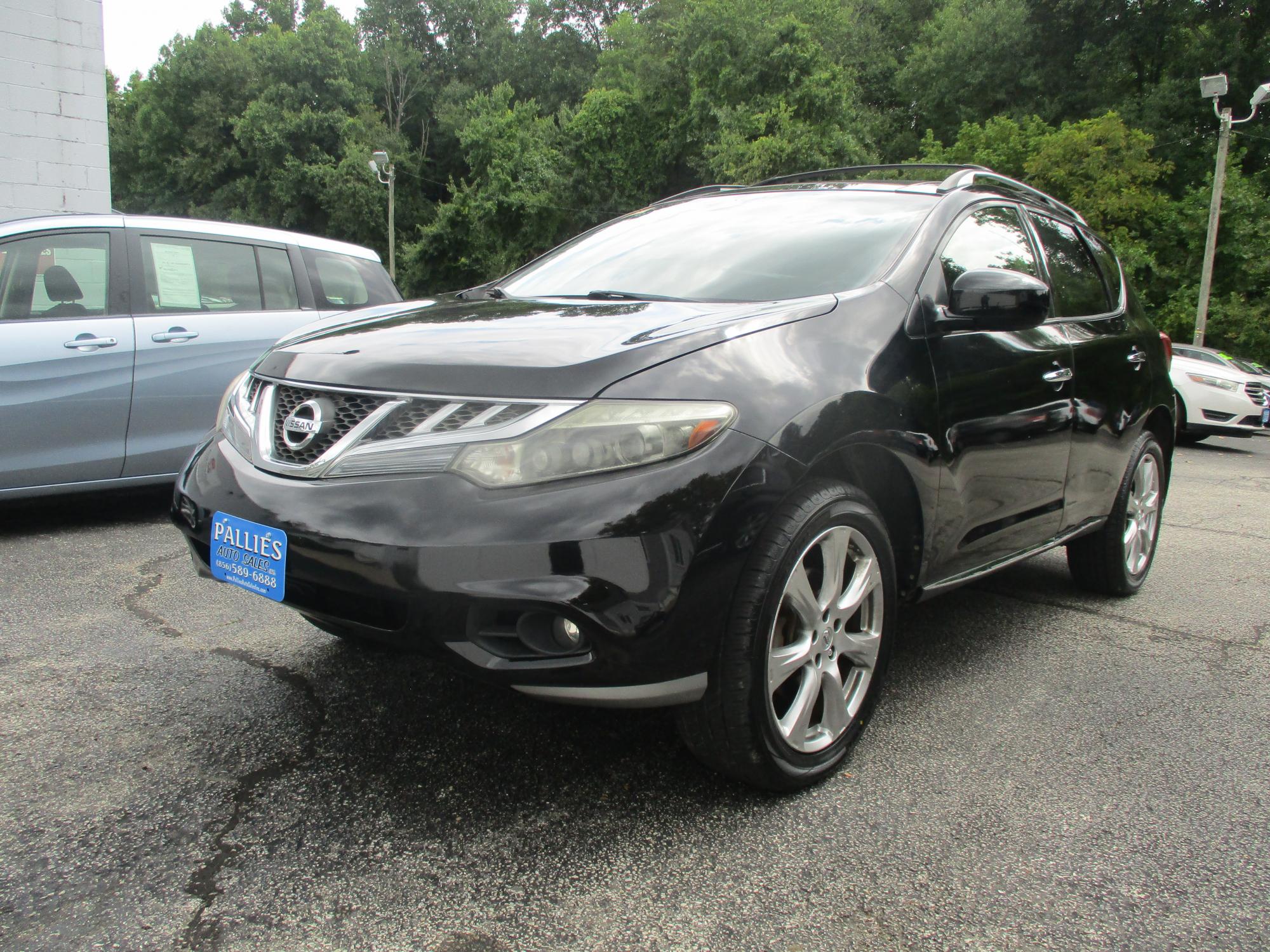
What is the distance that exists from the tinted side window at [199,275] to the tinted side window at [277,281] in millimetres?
43

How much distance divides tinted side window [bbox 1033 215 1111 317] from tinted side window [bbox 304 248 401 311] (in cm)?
348

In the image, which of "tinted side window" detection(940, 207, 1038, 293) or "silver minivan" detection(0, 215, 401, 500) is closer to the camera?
"tinted side window" detection(940, 207, 1038, 293)

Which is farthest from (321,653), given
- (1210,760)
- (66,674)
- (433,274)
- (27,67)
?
(433,274)

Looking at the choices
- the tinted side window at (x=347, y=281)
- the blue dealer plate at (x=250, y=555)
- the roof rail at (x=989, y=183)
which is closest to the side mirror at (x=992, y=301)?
the roof rail at (x=989, y=183)

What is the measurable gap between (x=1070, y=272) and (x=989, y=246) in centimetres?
70

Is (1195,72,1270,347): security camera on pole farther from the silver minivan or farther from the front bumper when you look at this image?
the front bumper

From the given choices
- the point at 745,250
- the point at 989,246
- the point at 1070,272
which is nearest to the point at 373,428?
the point at 745,250

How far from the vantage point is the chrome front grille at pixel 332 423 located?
226 cm

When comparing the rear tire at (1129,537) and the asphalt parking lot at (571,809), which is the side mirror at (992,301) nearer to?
the asphalt parking lot at (571,809)

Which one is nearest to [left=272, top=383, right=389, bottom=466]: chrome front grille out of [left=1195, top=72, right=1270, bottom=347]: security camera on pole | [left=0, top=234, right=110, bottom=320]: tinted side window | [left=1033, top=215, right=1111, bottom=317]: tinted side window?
[left=1033, top=215, right=1111, bottom=317]: tinted side window

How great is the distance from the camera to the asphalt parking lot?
193 cm

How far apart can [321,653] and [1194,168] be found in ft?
109

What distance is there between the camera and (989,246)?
3404 millimetres

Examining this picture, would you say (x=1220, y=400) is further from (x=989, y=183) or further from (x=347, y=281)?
(x=347, y=281)
